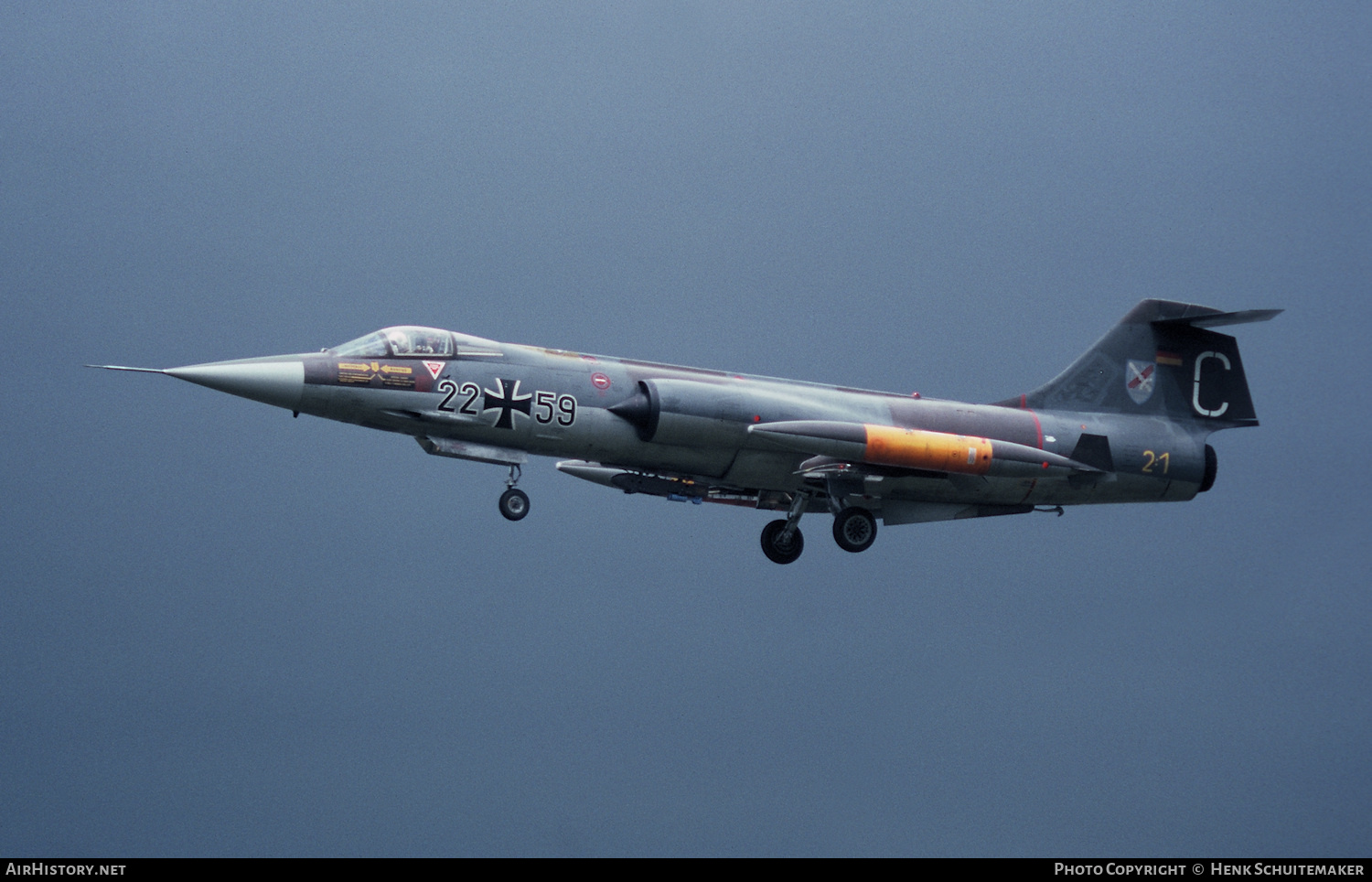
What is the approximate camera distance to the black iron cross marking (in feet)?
66.7

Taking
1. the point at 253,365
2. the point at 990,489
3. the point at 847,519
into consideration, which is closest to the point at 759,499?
the point at 847,519

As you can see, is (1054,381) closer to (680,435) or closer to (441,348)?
(680,435)

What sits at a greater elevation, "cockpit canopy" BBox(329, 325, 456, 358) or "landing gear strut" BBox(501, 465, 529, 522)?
"cockpit canopy" BBox(329, 325, 456, 358)

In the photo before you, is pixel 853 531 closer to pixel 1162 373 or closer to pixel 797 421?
pixel 797 421

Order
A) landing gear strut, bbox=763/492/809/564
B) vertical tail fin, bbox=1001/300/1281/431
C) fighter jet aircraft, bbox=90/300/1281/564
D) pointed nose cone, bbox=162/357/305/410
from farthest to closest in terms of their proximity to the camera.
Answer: vertical tail fin, bbox=1001/300/1281/431 → landing gear strut, bbox=763/492/809/564 → fighter jet aircraft, bbox=90/300/1281/564 → pointed nose cone, bbox=162/357/305/410

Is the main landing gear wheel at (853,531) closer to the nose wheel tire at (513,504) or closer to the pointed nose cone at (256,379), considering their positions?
the nose wheel tire at (513,504)

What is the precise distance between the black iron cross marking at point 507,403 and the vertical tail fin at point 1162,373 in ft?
25.8

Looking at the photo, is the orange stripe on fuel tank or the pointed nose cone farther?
the orange stripe on fuel tank

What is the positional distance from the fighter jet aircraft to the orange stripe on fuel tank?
0.8 inches

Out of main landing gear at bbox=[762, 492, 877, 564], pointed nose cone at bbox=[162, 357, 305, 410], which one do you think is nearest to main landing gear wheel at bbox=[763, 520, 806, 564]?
main landing gear at bbox=[762, 492, 877, 564]

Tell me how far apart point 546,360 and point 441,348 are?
1360 millimetres

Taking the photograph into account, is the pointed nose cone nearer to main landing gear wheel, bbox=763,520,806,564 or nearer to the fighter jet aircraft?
the fighter jet aircraft

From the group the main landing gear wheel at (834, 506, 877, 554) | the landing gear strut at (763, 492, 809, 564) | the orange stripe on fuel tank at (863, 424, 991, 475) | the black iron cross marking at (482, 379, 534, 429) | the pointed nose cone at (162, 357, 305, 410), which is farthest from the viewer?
the landing gear strut at (763, 492, 809, 564)

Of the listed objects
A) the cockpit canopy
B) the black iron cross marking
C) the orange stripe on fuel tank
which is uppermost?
the cockpit canopy
